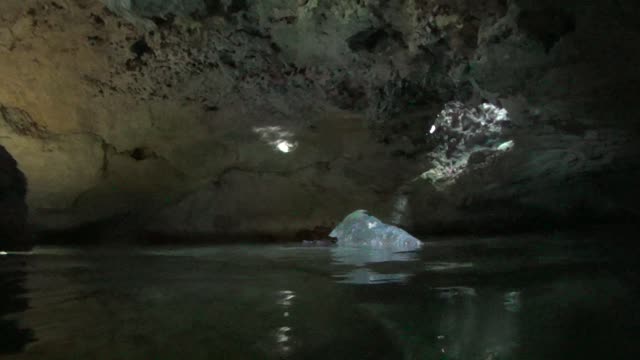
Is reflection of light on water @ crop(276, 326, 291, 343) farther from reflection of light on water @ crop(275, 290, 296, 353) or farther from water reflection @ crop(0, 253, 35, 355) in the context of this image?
water reflection @ crop(0, 253, 35, 355)

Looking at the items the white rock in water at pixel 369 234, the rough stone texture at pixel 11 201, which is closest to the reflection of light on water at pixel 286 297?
the white rock in water at pixel 369 234

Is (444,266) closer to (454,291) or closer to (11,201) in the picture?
(454,291)

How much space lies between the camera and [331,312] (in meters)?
2.29

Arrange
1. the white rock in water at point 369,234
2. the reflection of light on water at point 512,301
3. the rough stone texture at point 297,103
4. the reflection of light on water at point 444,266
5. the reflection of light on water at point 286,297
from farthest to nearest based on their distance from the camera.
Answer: the white rock in water at point 369,234 < the rough stone texture at point 297,103 < the reflection of light on water at point 444,266 < the reflection of light on water at point 286,297 < the reflection of light on water at point 512,301

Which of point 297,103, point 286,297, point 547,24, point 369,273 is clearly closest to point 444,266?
point 369,273

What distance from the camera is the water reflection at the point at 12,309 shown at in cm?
184

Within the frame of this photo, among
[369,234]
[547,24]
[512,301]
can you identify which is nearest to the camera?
[512,301]

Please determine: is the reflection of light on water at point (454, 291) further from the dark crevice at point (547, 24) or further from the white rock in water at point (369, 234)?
the white rock in water at point (369, 234)

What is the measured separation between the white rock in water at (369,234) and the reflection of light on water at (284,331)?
3.69m

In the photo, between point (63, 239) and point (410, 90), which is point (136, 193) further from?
point (410, 90)

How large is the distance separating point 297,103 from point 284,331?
3.84 meters

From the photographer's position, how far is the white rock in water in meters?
6.51

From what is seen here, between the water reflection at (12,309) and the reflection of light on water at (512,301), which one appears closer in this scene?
the water reflection at (12,309)

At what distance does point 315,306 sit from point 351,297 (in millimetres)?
275
